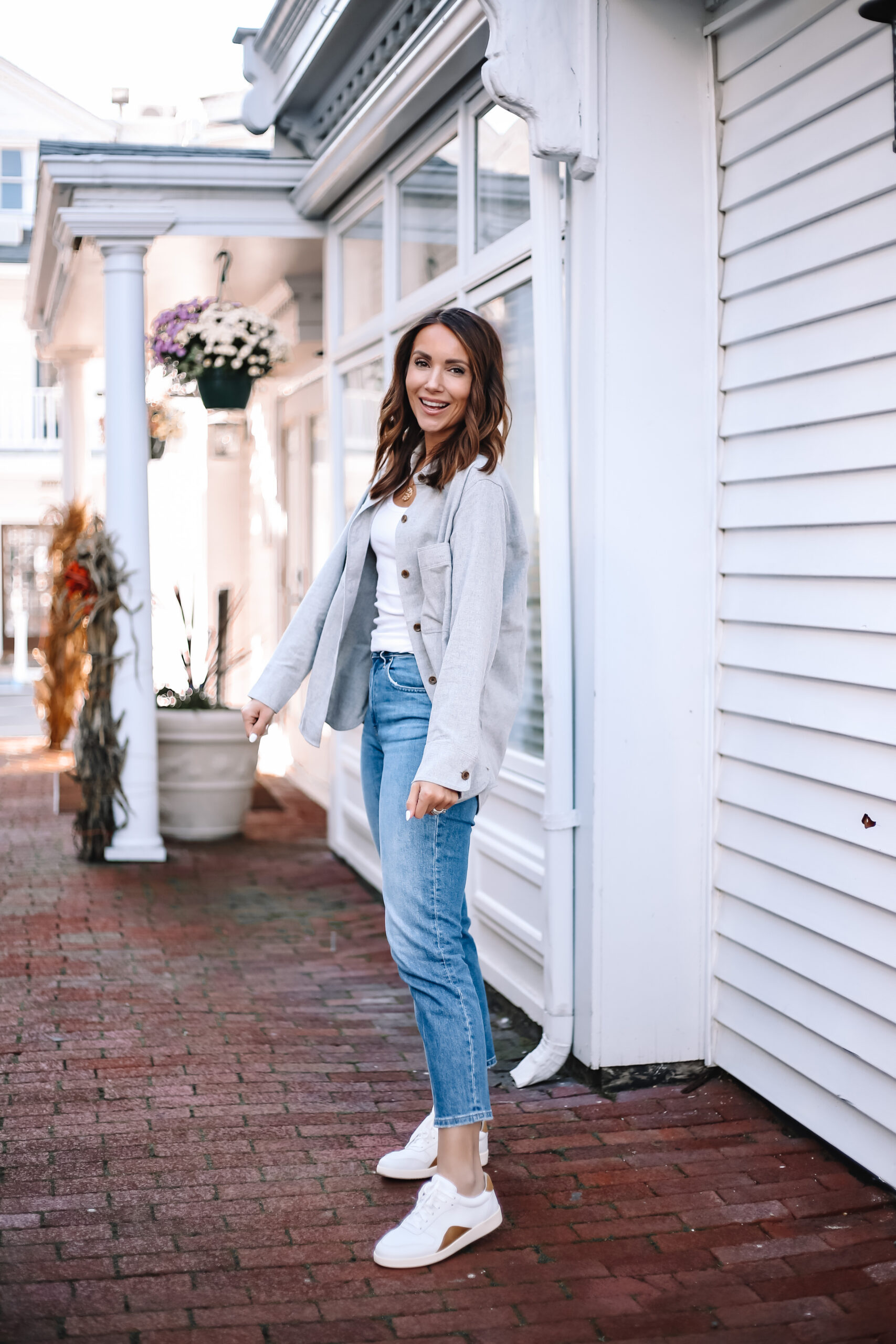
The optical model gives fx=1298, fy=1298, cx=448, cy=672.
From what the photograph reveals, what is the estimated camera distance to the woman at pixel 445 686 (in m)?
2.35

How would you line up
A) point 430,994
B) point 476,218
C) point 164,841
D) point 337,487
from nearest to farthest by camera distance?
point 430,994
point 476,218
point 337,487
point 164,841

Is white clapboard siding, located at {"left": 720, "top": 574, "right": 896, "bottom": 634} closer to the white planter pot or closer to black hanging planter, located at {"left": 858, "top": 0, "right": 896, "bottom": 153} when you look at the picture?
black hanging planter, located at {"left": 858, "top": 0, "right": 896, "bottom": 153}

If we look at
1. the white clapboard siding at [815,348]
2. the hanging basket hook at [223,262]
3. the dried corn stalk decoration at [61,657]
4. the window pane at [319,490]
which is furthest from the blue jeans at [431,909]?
the dried corn stalk decoration at [61,657]

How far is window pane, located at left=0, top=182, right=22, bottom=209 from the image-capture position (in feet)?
70.8

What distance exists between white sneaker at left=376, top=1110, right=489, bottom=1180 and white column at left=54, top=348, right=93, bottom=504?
827cm

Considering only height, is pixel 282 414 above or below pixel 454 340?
above

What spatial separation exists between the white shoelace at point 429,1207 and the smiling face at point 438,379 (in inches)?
56.8

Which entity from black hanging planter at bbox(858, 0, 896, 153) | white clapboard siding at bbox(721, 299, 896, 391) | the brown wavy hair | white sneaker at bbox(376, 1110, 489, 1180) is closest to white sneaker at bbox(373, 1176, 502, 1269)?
white sneaker at bbox(376, 1110, 489, 1180)

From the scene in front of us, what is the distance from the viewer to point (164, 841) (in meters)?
6.55

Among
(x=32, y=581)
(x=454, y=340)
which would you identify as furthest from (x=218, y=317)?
(x=32, y=581)

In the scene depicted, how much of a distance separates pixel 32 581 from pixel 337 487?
63.2 ft

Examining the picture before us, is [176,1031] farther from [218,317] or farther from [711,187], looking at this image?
[218,317]

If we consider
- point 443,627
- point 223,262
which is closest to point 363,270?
point 223,262

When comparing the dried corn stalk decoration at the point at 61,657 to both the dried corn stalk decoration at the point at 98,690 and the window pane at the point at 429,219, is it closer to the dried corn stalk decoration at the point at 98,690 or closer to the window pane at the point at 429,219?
the dried corn stalk decoration at the point at 98,690
